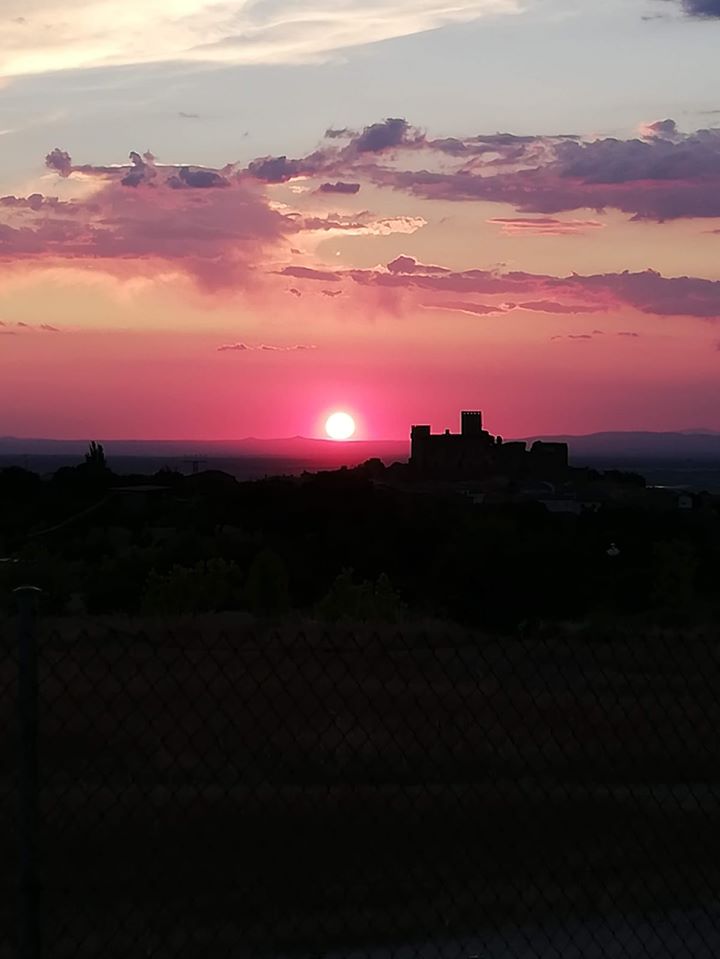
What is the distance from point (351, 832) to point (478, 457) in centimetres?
12988

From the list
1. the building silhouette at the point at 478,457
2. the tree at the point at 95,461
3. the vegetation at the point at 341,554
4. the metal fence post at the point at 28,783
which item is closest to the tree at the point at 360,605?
the vegetation at the point at 341,554

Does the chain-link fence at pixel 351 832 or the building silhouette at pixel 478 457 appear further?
the building silhouette at pixel 478 457

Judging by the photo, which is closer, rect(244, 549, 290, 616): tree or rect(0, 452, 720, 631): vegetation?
rect(244, 549, 290, 616): tree

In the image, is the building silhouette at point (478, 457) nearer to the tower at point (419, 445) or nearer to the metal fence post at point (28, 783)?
the tower at point (419, 445)

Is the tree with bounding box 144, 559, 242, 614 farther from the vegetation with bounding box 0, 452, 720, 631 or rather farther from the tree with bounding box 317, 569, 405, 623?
the tree with bounding box 317, 569, 405, 623

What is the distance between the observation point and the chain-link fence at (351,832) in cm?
685

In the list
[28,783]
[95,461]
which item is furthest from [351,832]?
[95,461]

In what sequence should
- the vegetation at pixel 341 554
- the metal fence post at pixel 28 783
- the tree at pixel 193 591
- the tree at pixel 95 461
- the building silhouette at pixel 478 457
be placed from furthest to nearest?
1. the building silhouette at pixel 478 457
2. the tree at pixel 95 461
3. the vegetation at pixel 341 554
4. the tree at pixel 193 591
5. the metal fence post at pixel 28 783

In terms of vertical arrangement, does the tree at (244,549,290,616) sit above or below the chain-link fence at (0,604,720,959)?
below

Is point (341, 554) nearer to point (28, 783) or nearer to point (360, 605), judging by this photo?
point (360, 605)

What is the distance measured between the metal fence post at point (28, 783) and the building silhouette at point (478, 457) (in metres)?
122

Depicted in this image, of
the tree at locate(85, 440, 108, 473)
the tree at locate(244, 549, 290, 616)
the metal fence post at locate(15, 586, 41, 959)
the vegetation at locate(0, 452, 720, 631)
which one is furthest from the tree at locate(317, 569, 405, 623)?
the tree at locate(85, 440, 108, 473)

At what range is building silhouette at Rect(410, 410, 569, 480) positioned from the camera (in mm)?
131750

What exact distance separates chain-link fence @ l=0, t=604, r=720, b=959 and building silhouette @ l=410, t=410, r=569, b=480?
380ft
